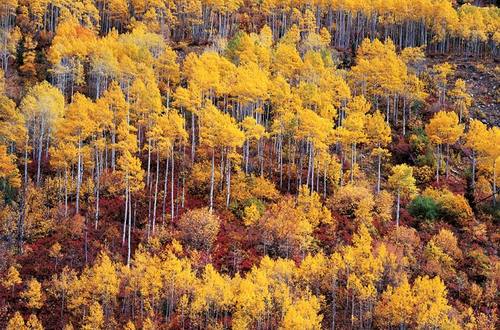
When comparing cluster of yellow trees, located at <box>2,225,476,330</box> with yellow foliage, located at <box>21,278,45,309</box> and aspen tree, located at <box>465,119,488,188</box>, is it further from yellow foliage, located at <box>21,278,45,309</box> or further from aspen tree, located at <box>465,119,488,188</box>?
aspen tree, located at <box>465,119,488,188</box>

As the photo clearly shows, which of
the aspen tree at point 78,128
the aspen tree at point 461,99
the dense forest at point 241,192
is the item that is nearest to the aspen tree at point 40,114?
the dense forest at point 241,192

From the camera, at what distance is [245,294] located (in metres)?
46.3

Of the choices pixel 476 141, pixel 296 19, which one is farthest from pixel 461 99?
pixel 296 19

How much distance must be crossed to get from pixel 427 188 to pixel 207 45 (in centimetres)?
5255

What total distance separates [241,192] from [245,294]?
1683 cm

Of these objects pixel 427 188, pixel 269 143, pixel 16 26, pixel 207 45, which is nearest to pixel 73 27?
pixel 16 26

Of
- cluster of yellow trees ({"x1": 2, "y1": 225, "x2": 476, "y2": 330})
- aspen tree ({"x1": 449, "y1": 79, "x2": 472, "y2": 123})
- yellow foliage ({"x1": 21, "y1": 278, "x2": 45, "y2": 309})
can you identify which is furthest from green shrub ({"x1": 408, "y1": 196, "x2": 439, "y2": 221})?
yellow foliage ({"x1": 21, "y1": 278, "x2": 45, "y2": 309})

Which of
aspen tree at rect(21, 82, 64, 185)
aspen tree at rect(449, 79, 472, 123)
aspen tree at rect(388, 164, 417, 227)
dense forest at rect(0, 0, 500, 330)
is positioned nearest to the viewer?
dense forest at rect(0, 0, 500, 330)

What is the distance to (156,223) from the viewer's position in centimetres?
5766

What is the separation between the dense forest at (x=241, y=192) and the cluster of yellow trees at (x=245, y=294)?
0.16 m

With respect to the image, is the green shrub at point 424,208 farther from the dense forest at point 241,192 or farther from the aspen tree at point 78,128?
the aspen tree at point 78,128

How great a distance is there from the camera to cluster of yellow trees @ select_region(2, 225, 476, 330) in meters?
45.8

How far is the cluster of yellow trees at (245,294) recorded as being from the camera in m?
45.8

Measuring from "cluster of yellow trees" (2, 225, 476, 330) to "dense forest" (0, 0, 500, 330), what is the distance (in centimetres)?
16
